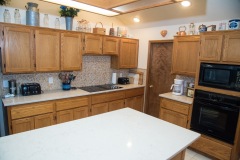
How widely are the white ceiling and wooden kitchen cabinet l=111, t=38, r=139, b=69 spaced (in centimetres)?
A: 57

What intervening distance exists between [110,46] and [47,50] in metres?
1.47

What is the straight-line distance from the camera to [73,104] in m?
3.12

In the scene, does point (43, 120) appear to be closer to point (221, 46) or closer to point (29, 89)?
point (29, 89)

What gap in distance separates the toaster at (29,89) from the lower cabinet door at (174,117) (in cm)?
252

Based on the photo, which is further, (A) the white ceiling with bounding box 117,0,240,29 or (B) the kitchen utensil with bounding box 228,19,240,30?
(A) the white ceiling with bounding box 117,0,240,29

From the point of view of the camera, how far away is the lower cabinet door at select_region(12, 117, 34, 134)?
249 centimetres

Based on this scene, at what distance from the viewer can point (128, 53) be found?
4316mm

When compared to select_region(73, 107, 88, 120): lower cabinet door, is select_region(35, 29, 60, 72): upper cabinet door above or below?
above

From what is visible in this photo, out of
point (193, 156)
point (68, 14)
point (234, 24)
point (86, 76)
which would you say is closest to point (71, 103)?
point (86, 76)

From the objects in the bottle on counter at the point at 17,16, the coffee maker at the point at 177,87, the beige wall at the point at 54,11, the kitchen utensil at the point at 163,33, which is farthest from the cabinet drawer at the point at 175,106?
the bottle on counter at the point at 17,16

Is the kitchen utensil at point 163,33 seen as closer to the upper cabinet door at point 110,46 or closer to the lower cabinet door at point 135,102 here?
the upper cabinet door at point 110,46

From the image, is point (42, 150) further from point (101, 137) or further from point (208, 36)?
point (208, 36)

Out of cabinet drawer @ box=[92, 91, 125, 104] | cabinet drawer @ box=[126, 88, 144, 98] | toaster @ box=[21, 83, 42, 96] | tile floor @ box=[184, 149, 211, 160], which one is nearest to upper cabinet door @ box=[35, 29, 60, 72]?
toaster @ box=[21, 83, 42, 96]

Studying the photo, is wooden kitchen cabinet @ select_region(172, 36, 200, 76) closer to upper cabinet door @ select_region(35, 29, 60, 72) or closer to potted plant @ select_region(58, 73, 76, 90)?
potted plant @ select_region(58, 73, 76, 90)
